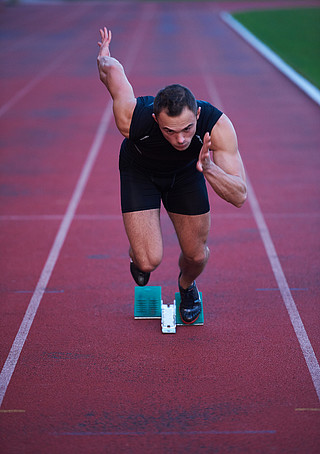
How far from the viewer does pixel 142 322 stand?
4.61 m

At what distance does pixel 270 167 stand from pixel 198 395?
576 centimetres

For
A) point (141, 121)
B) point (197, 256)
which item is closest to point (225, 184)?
point (141, 121)

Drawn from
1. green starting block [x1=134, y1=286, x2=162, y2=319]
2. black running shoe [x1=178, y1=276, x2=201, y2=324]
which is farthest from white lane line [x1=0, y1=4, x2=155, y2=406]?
black running shoe [x1=178, y1=276, x2=201, y2=324]

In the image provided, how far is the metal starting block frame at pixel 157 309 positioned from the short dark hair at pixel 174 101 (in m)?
1.55

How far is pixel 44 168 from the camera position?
8938 mm

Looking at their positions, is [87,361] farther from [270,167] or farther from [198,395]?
[270,167]

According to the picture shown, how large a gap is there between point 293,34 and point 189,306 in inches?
899

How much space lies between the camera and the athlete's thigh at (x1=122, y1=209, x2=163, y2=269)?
4.23m

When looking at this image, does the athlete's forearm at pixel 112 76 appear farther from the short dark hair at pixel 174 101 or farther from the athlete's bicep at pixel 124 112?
the short dark hair at pixel 174 101

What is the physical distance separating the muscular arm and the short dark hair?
22cm

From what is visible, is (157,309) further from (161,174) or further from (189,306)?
(161,174)

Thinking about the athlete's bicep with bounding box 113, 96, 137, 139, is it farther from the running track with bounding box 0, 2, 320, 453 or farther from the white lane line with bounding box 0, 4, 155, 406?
the white lane line with bounding box 0, 4, 155, 406

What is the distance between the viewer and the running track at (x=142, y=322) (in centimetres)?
333

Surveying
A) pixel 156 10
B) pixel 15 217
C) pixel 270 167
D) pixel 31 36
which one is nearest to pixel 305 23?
pixel 31 36
